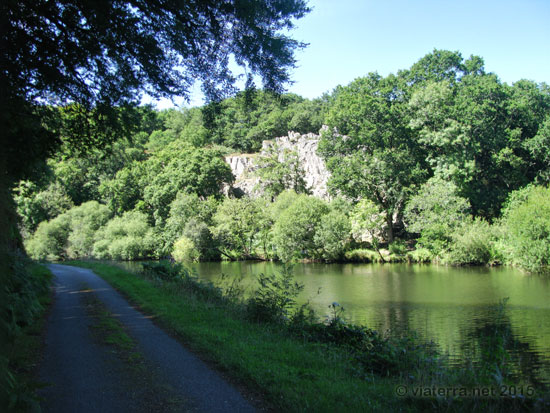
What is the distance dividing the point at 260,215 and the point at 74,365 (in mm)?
48611

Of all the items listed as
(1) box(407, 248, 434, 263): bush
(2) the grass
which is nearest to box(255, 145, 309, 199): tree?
(1) box(407, 248, 434, 263): bush

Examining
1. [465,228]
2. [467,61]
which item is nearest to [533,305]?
[465,228]

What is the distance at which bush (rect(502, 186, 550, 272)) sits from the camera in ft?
99.8

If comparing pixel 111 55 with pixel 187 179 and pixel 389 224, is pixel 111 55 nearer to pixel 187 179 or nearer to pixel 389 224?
pixel 389 224

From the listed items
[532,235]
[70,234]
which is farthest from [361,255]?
[70,234]

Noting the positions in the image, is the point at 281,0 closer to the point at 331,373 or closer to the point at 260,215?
the point at 331,373

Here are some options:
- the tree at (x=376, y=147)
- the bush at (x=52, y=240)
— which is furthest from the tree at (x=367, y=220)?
the bush at (x=52, y=240)

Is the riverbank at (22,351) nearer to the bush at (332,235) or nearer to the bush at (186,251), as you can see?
the bush at (332,235)

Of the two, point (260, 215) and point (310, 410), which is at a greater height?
point (260, 215)

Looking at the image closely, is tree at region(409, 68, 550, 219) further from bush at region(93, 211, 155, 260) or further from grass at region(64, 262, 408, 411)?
bush at region(93, 211, 155, 260)

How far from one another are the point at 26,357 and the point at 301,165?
6296 cm

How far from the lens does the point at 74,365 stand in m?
6.36

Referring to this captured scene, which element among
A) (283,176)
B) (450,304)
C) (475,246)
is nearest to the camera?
(450,304)

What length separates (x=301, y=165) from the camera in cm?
6825
